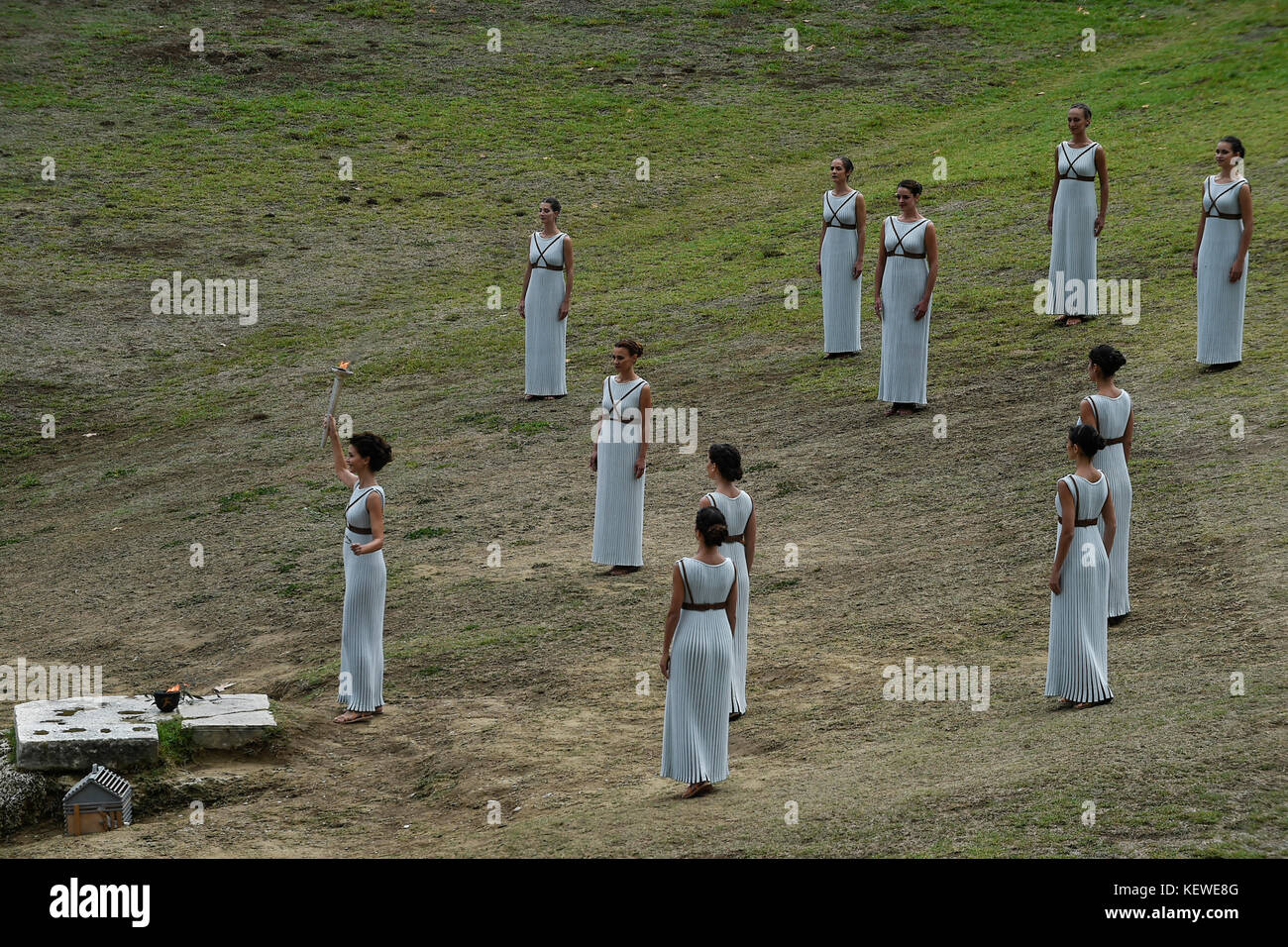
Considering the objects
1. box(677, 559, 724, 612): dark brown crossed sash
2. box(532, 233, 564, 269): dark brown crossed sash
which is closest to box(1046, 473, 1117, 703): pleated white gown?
box(677, 559, 724, 612): dark brown crossed sash

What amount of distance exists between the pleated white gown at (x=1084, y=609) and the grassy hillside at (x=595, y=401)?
238 mm

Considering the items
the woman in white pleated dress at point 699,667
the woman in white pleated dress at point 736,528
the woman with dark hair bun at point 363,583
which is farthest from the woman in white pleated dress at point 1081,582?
the woman with dark hair bun at point 363,583

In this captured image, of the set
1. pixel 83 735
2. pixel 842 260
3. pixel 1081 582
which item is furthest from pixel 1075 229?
pixel 83 735

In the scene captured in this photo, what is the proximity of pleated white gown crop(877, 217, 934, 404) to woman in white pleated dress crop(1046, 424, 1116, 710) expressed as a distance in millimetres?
6003

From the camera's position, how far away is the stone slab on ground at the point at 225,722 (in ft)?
31.0

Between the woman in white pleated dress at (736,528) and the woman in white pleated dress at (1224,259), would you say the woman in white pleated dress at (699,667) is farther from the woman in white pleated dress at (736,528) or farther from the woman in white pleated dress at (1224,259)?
the woman in white pleated dress at (1224,259)

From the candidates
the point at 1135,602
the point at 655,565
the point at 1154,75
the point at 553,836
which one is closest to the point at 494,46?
the point at 1154,75

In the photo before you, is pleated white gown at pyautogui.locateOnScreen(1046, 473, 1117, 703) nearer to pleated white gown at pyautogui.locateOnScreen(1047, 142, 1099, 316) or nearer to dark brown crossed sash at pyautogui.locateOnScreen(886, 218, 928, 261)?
dark brown crossed sash at pyautogui.locateOnScreen(886, 218, 928, 261)

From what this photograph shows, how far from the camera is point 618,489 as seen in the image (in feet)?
40.5

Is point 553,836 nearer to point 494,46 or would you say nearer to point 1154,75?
point 1154,75

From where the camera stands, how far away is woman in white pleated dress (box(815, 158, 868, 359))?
15922 mm

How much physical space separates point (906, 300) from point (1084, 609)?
254 inches

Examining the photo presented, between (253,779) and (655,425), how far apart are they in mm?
7997

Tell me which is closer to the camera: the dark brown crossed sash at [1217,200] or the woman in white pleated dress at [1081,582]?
the woman in white pleated dress at [1081,582]
